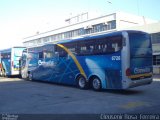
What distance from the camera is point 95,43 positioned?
14.4 metres

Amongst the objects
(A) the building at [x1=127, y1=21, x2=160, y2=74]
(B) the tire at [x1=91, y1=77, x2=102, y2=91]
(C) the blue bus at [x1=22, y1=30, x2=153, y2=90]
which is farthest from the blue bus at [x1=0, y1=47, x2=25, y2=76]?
(A) the building at [x1=127, y1=21, x2=160, y2=74]

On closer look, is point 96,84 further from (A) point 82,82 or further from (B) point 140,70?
(B) point 140,70

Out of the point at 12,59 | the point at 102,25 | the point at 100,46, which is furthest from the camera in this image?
the point at 102,25

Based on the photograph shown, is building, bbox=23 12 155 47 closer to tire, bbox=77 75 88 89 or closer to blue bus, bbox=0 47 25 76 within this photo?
blue bus, bbox=0 47 25 76

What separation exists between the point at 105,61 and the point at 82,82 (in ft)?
8.75

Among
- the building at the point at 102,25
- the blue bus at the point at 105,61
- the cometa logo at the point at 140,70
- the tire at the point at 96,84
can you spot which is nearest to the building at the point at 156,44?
the building at the point at 102,25

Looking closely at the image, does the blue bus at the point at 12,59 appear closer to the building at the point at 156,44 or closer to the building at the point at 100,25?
the building at the point at 156,44

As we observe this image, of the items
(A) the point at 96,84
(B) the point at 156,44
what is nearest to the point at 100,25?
(B) the point at 156,44

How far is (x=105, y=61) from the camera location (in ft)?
44.6

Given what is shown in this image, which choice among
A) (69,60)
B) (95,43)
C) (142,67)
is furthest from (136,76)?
(69,60)

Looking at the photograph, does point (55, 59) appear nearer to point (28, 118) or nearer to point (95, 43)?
point (95, 43)

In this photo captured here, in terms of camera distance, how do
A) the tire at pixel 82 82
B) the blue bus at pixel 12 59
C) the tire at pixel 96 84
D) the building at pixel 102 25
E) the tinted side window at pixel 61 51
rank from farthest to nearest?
the building at pixel 102 25 → the blue bus at pixel 12 59 → the tinted side window at pixel 61 51 → the tire at pixel 82 82 → the tire at pixel 96 84

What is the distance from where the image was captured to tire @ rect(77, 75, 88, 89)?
49.8 ft

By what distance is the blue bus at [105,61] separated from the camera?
41.3ft
